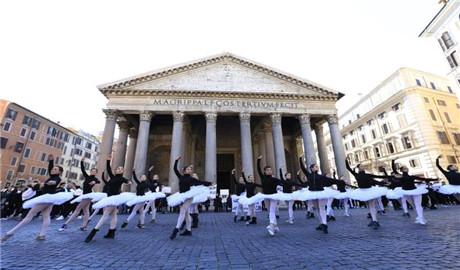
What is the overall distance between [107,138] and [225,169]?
1493 cm

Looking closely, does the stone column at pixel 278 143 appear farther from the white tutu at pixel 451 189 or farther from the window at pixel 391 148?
the window at pixel 391 148

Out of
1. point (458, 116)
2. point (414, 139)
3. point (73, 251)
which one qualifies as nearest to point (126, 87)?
point (73, 251)

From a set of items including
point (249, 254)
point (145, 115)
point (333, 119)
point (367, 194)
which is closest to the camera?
point (249, 254)

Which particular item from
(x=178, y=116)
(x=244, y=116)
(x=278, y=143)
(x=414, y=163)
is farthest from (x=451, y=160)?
(x=178, y=116)

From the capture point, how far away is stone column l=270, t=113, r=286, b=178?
20109 millimetres

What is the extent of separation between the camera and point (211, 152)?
19.7 m

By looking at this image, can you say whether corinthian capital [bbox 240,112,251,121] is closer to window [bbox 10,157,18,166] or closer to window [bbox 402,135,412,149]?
window [bbox 402,135,412,149]

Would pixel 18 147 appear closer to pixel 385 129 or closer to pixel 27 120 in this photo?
pixel 27 120

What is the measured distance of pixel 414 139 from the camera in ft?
99.9

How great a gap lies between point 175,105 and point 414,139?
32956 millimetres

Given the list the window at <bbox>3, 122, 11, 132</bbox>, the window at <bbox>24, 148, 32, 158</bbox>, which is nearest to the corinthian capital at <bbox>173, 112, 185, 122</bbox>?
the window at <bbox>3, 122, 11, 132</bbox>

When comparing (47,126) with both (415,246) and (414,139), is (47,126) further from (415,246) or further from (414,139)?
(414,139)

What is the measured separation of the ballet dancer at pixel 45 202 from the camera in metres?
5.66

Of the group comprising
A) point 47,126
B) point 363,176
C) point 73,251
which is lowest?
point 73,251
